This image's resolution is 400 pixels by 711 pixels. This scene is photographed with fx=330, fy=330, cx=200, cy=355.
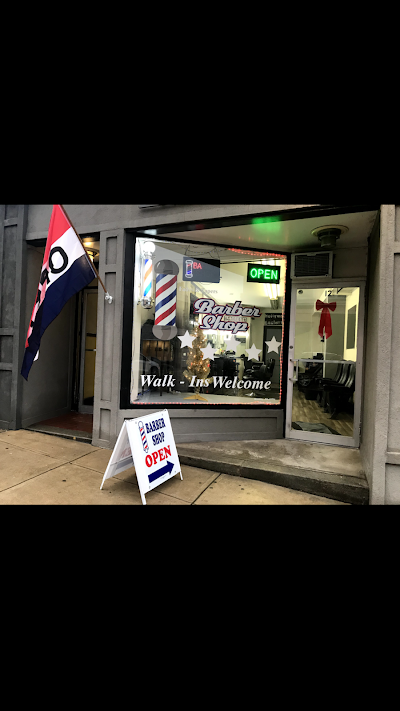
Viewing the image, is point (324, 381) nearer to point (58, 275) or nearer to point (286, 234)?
point (286, 234)

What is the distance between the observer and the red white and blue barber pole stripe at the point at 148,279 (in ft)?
17.7

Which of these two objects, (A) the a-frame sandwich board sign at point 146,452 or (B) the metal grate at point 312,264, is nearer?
(A) the a-frame sandwich board sign at point 146,452

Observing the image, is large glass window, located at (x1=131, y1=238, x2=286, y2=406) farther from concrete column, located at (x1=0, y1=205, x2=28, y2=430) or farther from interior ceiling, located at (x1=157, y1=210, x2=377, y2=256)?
concrete column, located at (x1=0, y1=205, x2=28, y2=430)

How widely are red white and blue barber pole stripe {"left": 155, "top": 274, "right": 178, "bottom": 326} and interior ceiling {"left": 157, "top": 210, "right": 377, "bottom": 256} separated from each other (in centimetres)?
71

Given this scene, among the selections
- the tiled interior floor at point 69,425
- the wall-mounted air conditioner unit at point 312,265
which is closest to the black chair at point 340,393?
the wall-mounted air conditioner unit at point 312,265

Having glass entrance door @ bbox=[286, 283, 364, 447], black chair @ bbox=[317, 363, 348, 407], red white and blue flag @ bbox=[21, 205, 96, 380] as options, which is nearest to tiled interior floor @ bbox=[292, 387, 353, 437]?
glass entrance door @ bbox=[286, 283, 364, 447]

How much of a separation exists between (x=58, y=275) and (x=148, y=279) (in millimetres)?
1477

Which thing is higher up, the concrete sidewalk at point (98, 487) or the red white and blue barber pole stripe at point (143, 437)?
the red white and blue barber pole stripe at point (143, 437)

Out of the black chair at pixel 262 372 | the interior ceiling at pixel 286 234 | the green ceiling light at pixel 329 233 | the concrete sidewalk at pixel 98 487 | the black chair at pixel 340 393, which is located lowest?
the concrete sidewalk at pixel 98 487

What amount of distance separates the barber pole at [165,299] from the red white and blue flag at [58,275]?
4.57ft

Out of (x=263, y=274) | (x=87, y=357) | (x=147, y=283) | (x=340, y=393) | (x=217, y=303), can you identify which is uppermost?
(x=263, y=274)

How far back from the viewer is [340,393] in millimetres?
5766

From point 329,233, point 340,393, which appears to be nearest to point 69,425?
point 340,393

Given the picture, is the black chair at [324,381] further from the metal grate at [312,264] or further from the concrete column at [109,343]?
the concrete column at [109,343]
